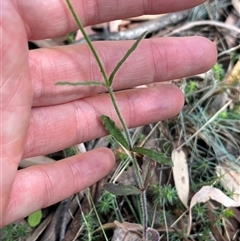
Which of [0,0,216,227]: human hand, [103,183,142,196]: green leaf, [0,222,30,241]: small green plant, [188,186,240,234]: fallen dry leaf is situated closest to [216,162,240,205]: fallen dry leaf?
[188,186,240,234]: fallen dry leaf

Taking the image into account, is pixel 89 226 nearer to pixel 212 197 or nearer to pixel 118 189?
pixel 118 189

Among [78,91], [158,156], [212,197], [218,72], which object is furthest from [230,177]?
[78,91]

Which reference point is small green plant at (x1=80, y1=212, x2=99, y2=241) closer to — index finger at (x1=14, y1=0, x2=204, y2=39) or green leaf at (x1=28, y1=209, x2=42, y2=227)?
green leaf at (x1=28, y1=209, x2=42, y2=227)

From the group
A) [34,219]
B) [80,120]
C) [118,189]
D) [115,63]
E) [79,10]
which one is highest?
[79,10]

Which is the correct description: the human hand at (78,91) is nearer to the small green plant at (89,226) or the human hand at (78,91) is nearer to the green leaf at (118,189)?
the small green plant at (89,226)

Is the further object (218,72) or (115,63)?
(218,72)

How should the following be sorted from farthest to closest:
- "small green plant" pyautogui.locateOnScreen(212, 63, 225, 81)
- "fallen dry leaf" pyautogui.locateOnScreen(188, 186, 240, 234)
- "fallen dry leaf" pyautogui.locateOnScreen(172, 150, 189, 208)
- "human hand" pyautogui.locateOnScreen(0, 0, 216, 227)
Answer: "small green plant" pyautogui.locateOnScreen(212, 63, 225, 81)
"fallen dry leaf" pyautogui.locateOnScreen(172, 150, 189, 208)
"fallen dry leaf" pyautogui.locateOnScreen(188, 186, 240, 234)
"human hand" pyautogui.locateOnScreen(0, 0, 216, 227)

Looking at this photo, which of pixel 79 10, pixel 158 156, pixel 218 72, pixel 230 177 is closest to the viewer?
pixel 158 156
